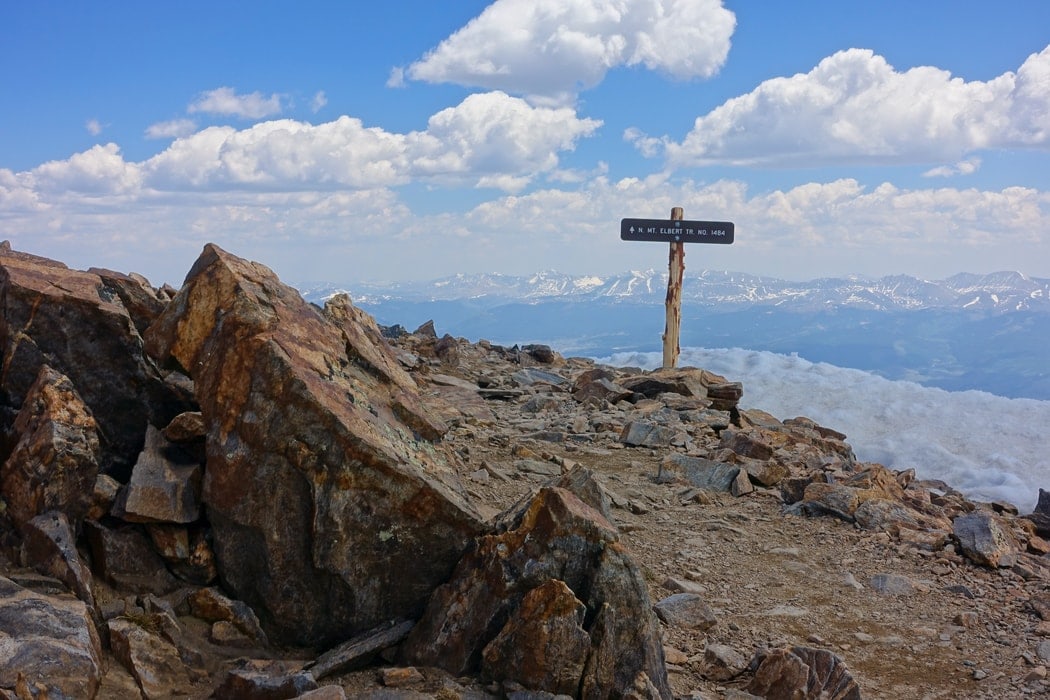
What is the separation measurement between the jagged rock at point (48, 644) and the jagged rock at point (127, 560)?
84cm

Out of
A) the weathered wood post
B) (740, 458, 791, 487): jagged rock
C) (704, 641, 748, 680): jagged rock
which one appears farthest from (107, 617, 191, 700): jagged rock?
the weathered wood post

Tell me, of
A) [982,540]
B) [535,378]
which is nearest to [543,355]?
[535,378]

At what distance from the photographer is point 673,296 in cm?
2341

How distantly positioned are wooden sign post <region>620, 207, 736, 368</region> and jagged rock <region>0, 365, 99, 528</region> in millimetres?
17934

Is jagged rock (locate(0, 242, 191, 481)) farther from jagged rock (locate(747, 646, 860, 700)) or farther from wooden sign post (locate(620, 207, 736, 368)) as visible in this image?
wooden sign post (locate(620, 207, 736, 368))

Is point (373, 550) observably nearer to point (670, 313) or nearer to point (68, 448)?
point (68, 448)

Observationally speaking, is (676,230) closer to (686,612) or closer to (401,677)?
(686,612)

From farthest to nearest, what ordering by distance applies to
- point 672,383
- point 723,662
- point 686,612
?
1. point 672,383
2. point 686,612
3. point 723,662

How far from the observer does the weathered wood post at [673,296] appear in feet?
76.2

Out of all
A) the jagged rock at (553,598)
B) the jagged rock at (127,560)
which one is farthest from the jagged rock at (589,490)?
the jagged rock at (127,560)

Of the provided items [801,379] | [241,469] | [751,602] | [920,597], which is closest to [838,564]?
[920,597]

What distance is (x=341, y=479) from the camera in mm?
6797

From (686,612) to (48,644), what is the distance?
589 centimetres

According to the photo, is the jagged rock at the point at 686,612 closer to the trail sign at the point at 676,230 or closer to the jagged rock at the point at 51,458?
the jagged rock at the point at 51,458
